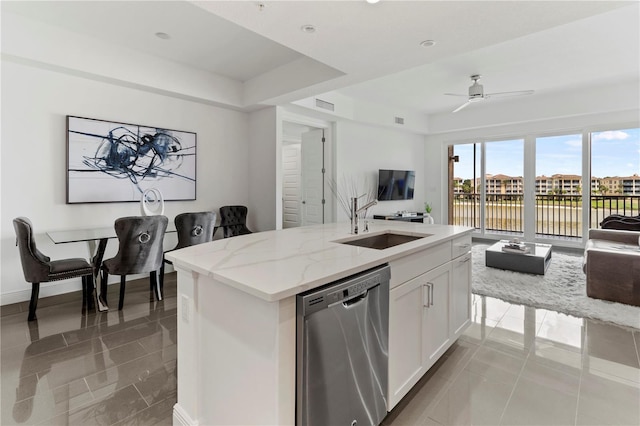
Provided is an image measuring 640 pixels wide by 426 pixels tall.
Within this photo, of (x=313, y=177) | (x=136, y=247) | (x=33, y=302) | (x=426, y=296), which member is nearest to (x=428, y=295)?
(x=426, y=296)

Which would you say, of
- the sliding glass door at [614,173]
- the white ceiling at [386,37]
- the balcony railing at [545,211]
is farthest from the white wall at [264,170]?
the sliding glass door at [614,173]

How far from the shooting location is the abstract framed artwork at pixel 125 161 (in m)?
3.79

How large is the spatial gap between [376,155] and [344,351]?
5.99 metres

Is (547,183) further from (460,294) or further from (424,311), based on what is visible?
(424,311)

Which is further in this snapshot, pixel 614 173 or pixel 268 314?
pixel 614 173

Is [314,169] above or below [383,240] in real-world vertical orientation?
above

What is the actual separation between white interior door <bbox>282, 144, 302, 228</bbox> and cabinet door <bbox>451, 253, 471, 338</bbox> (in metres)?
5.41

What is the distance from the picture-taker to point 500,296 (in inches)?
144

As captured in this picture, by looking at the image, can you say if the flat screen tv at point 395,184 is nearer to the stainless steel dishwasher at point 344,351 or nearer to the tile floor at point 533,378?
the tile floor at point 533,378

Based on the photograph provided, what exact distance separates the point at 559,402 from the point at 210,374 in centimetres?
200

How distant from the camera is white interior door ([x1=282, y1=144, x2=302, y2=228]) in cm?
788

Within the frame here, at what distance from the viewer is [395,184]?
722cm

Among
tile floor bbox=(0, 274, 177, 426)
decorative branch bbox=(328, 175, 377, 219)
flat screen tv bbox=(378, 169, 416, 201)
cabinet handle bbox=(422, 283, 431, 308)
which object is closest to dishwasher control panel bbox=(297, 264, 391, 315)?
cabinet handle bbox=(422, 283, 431, 308)

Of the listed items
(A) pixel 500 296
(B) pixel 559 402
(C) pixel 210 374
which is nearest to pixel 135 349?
(C) pixel 210 374
